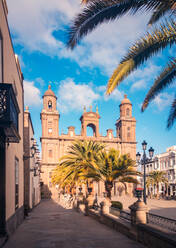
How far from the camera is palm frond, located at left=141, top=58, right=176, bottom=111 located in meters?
10.7

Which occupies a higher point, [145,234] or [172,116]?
[172,116]

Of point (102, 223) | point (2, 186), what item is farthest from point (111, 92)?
point (102, 223)

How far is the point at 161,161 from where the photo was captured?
69875mm

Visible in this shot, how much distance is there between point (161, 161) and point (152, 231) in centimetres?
6352

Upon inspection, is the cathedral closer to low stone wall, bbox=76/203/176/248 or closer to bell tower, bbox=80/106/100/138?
bell tower, bbox=80/106/100/138

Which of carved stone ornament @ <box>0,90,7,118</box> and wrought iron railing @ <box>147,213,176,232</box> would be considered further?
wrought iron railing @ <box>147,213,176,232</box>

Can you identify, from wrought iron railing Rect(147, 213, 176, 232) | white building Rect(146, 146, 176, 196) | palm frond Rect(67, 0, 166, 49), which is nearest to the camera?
palm frond Rect(67, 0, 166, 49)

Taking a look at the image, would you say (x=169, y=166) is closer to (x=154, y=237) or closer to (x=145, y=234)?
(x=145, y=234)

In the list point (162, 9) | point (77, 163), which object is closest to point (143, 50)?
point (162, 9)

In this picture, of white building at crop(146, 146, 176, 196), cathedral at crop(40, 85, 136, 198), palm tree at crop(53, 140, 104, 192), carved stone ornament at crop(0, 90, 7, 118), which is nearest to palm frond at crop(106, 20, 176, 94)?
carved stone ornament at crop(0, 90, 7, 118)

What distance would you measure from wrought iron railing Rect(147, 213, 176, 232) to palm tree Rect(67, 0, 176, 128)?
528 centimetres

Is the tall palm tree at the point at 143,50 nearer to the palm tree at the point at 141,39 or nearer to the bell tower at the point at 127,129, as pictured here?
the palm tree at the point at 141,39

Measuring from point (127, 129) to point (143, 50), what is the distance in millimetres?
65447

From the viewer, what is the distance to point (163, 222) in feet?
32.4
